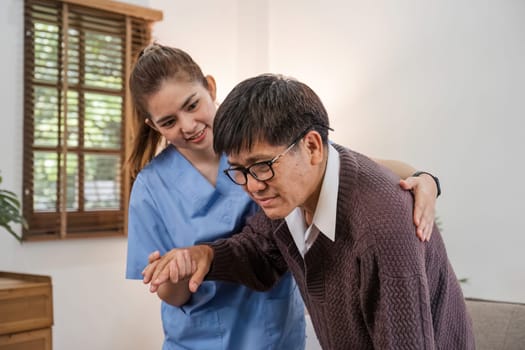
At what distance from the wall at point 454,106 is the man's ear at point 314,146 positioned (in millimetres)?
2036

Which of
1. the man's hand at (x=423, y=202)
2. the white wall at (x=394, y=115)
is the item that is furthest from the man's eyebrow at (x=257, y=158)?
the white wall at (x=394, y=115)

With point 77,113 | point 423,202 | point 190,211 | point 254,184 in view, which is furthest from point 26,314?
point 423,202

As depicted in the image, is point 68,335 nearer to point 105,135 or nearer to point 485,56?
point 105,135

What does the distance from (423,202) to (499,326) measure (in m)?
1.21

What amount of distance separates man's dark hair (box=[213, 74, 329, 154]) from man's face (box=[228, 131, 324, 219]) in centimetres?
1

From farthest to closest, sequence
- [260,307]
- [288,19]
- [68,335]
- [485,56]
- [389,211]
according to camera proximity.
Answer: [288,19], [68,335], [485,56], [260,307], [389,211]

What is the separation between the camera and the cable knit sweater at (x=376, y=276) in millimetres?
868

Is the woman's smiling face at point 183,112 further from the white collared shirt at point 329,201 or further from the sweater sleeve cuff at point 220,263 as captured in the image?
the white collared shirt at point 329,201

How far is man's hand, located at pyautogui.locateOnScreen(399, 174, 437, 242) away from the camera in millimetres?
930

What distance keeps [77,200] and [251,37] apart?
1565 mm

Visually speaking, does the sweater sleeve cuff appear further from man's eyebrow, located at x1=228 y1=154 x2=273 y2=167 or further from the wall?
the wall

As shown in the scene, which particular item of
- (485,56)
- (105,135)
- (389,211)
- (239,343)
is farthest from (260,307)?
(105,135)

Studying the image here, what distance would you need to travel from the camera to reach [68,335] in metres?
3.12

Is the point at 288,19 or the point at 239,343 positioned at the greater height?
the point at 288,19
